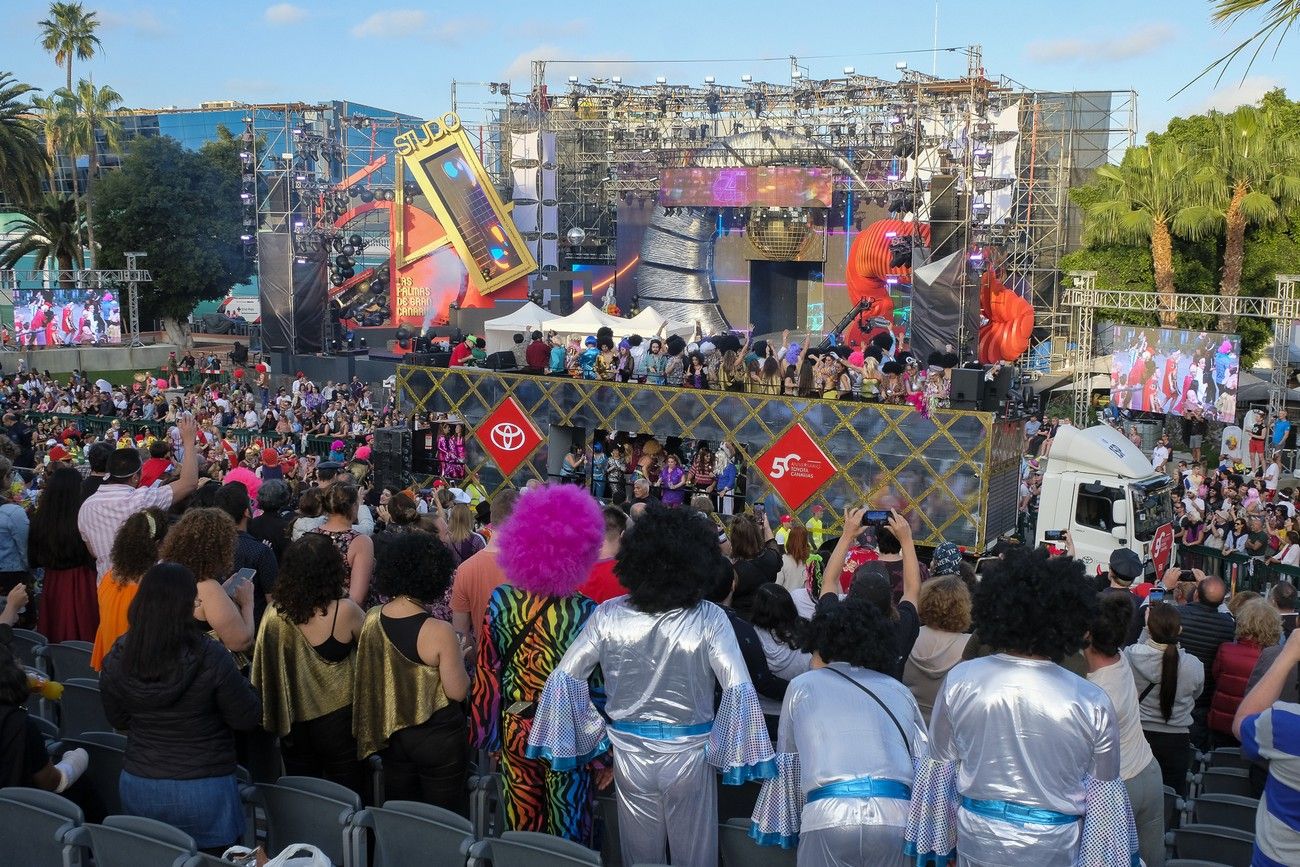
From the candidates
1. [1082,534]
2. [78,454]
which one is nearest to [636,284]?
[78,454]

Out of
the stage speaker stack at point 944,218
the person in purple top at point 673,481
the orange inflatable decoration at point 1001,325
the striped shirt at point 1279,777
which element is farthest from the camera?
the orange inflatable decoration at point 1001,325

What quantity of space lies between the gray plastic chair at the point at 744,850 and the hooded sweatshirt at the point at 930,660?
1312mm

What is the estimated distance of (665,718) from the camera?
4.19 metres

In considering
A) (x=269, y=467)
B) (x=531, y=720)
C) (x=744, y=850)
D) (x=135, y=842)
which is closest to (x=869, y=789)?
(x=744, y=850)

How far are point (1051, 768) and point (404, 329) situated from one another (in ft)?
117

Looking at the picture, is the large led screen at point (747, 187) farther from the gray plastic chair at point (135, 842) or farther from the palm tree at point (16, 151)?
the gray plastic chair at point (135, 842)

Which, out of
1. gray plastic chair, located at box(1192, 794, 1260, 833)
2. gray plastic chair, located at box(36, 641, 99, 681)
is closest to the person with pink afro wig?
gray plastic chair, located at box(36, 641, 99, 681)

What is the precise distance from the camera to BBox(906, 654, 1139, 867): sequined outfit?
344cm

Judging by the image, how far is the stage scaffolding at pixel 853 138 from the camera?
34750 mm

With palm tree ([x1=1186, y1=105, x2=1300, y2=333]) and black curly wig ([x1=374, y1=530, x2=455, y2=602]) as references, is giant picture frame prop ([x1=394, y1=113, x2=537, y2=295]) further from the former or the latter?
black curly wig ([x1=374, y1=530, x2=455, y2=602])

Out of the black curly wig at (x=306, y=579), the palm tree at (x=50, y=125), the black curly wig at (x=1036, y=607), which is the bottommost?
the black curly wig at (x=306, y=579)

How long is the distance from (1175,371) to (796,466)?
12.5 metres

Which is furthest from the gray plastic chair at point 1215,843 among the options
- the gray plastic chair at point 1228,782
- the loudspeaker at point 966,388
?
the loudspeaker at point 966,388

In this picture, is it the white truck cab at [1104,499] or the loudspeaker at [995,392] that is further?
the loudspeaker at [995,392]
